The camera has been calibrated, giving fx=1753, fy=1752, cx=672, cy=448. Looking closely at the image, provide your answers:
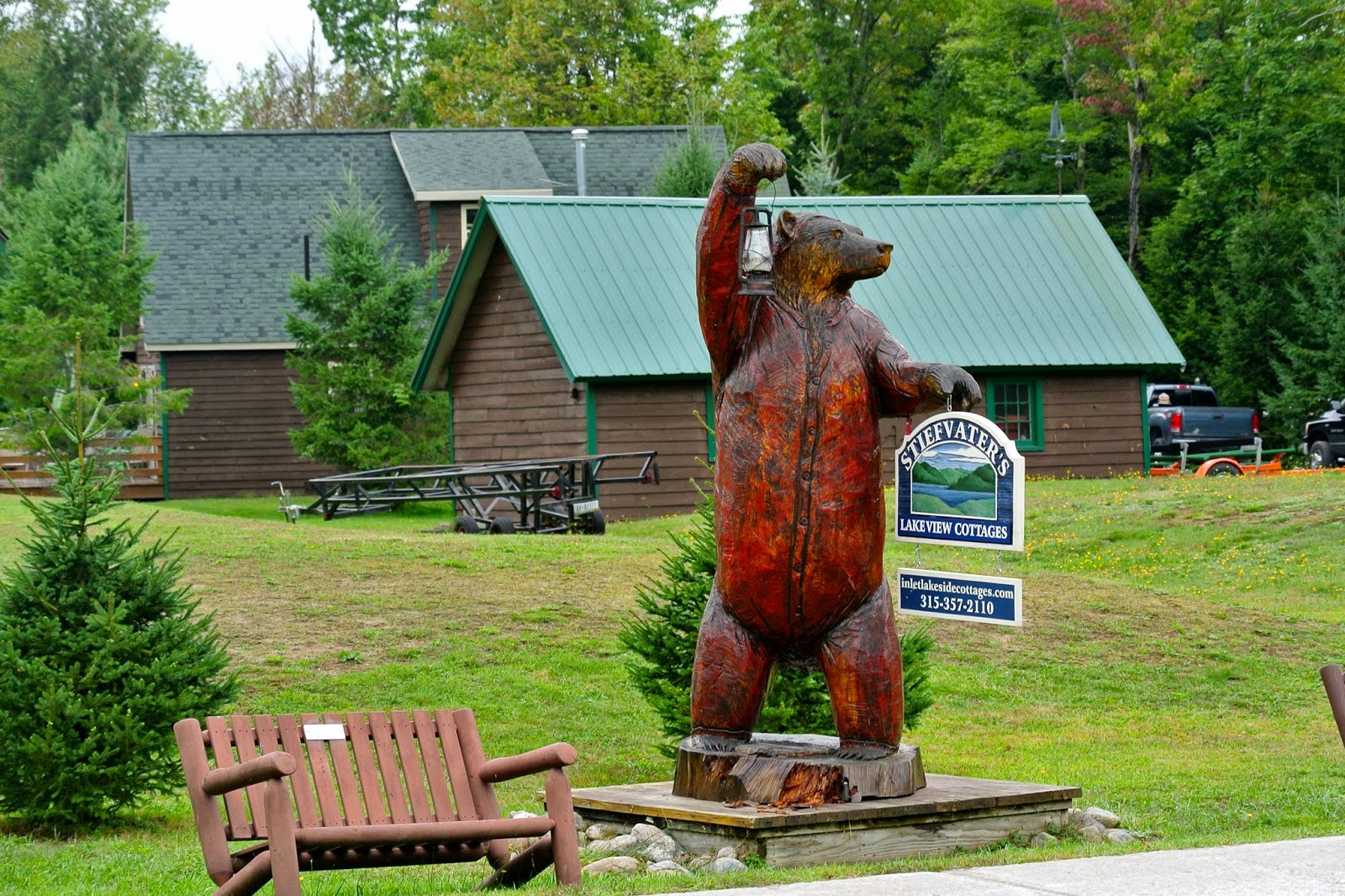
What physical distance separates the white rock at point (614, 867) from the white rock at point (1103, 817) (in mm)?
2287

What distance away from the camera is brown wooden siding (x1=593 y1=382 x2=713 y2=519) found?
79.1ft

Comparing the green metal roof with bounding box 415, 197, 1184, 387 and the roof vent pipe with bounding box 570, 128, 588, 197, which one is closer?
the green metal roof with bounding box 415, 197, 1184, 387

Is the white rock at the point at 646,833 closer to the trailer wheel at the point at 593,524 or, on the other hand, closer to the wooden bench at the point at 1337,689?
the wooden bench at the point at 1337,689

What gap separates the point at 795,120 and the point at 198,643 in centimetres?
4709

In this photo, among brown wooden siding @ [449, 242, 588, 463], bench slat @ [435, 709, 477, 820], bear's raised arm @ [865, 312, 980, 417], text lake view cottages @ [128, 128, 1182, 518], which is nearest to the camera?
bench slat @ [435, 709, 477, 820]

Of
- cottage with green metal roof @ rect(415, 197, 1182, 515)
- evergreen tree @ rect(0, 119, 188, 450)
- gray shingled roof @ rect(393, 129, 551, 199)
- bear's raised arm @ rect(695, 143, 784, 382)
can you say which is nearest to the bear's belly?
bear's raised arm @ rect(695, 143, 784, 382)

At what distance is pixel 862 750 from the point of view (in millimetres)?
7000

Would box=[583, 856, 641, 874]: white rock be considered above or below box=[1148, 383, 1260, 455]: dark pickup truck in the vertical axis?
below

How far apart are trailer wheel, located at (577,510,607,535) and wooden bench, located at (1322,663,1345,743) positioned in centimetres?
1446

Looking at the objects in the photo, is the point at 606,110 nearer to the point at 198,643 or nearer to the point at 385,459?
the point at 385,459

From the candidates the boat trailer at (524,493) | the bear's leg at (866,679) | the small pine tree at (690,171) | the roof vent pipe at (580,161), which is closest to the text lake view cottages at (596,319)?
the roof vent pipe at (580,161)

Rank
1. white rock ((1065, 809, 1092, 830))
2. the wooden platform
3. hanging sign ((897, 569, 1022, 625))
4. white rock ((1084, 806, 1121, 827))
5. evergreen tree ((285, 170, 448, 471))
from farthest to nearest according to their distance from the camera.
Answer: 1. evergreen tree ((285, 170, 448, 471))
2. white rock ((1084, 806, 1121, 827))
3. white rock ((1065, 809, 1092, 830))
4. hanging sign ((897, 569, 1022, 625))
5. the wooden platform

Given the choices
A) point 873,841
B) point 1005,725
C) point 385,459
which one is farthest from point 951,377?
point 385,459

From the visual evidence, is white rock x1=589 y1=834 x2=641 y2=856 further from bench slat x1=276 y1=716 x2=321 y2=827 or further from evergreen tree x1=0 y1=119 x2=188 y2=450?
evergreen tree x1=0 y1=119 x2=188 y2=450
